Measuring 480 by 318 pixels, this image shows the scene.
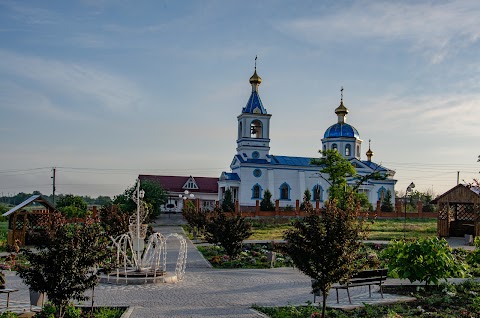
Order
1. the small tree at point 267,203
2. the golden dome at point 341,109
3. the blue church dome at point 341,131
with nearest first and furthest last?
1. the small tree at point 267,203
2. the blue church dome at point 341,131
3. the golden dome at point 341,109

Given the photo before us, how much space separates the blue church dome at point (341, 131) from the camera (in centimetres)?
5788

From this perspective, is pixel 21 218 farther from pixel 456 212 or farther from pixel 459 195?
pixel 456 212

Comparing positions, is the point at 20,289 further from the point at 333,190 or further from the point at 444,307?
the point at 333,190

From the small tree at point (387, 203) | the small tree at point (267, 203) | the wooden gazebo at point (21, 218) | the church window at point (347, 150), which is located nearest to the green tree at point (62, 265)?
the wooden gazebo at point (21, 218)

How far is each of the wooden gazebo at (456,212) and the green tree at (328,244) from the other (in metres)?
22.1

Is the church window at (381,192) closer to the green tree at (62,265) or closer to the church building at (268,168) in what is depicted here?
the church building at (268,168)

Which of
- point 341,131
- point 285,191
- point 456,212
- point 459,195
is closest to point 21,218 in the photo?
point 459,195

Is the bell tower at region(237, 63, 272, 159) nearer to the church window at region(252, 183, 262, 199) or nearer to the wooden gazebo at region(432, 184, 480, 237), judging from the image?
the church window at region(252, 183, 262, 199)

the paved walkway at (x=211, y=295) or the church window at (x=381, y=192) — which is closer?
the paved walkway at (x=211, y=295)

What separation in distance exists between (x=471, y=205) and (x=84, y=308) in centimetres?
2640

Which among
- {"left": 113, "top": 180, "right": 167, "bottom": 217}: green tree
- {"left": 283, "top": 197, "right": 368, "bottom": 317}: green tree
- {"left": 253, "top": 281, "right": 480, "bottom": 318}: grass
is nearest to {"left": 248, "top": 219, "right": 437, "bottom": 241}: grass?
{"left": 113, "top": 180, "right": 167, "bottom": 217}: green tree

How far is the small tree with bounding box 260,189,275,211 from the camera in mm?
48116

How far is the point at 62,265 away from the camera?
8758mm

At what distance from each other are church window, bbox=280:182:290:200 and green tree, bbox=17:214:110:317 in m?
46.6
